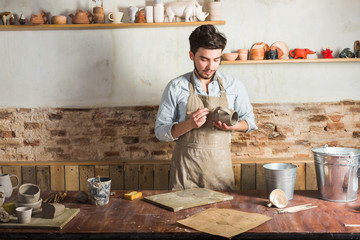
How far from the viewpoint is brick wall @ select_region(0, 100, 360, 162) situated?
3795 millimetres

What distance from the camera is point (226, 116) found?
2486mm

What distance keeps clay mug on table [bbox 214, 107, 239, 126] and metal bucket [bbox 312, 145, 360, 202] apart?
0.55 metres

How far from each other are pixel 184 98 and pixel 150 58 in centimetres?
100

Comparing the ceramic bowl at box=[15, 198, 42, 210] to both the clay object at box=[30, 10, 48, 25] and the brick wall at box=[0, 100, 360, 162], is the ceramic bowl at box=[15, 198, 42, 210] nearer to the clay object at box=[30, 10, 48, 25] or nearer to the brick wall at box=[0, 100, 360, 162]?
the brick wall at box=[0, 100, 360, 162]

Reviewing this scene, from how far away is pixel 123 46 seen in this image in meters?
3.75

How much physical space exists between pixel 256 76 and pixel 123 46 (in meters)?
1.32

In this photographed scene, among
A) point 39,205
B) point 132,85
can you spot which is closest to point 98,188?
point 39,205

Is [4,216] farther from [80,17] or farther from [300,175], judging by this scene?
[300,175]

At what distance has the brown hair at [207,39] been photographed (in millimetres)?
2670

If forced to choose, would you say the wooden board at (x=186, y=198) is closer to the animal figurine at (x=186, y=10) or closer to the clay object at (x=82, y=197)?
the clay object at (x=82, y=197)

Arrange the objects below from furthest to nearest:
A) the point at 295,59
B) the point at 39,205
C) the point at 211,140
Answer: the point at 295,59 < the point at 211,140 < the point at 39,205

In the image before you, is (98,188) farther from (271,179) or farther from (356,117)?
(356,117)

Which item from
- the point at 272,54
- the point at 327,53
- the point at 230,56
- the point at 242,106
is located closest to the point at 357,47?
the point at 327,53

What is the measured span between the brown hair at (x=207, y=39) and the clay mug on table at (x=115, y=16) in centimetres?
112
